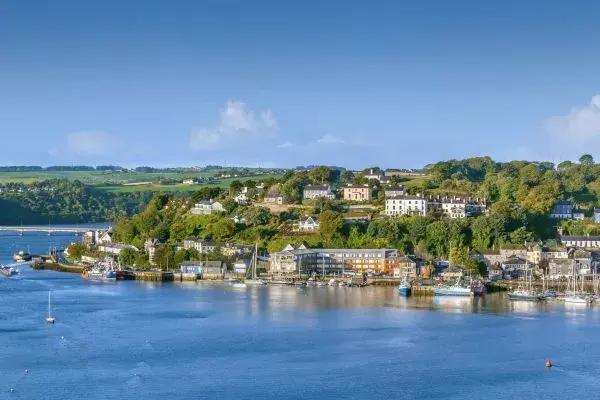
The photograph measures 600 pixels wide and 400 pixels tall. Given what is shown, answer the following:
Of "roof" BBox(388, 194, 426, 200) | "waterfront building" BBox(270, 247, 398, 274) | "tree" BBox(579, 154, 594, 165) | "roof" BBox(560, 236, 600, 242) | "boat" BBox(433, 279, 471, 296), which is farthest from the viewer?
"tree" BBox(579, 154, 594, 165)

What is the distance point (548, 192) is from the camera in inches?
1672

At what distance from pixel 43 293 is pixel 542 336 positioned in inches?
594

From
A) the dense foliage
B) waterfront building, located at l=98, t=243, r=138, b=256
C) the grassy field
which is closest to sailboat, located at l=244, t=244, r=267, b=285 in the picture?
waterfront building, located at l=98, t=243, r=138, b=256

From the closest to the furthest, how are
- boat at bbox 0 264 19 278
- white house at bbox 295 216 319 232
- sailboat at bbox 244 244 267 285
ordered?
sailboat at bbox 244 244 267 285 → boat at bbox 0 264 19 278 → white house at bbox 295 216 319 232

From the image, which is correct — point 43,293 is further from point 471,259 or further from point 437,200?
point 437,200

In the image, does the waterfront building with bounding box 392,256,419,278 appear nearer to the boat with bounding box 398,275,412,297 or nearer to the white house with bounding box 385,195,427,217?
the boat with bounding box 398,275,412,297

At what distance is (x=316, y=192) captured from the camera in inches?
1810

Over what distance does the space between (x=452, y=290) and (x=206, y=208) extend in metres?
15.6

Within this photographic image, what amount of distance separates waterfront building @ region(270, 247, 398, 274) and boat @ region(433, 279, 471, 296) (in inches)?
161

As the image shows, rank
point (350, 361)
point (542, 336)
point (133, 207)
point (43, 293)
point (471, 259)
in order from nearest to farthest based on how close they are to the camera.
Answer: point (350, 361), point (542, 336), point (43, 293), point (471, 259), point (133, 207)

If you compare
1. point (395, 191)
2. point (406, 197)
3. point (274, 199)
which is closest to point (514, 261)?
point (406, 197)

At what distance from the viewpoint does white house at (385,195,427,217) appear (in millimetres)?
41812

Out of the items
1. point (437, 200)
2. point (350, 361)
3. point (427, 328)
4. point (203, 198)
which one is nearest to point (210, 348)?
point (350, 361)

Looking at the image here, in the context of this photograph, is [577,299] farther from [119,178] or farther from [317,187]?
[119,178]
